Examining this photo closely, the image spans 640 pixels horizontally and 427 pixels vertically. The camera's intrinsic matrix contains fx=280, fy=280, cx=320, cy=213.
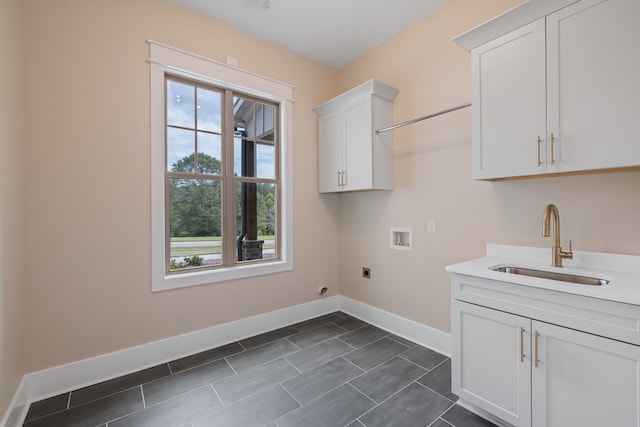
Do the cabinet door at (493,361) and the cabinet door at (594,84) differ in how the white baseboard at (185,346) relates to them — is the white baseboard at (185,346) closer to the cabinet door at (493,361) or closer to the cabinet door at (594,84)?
the cabinet door at (493,361)

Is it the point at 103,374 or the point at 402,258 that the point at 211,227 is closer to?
the point at 103,374

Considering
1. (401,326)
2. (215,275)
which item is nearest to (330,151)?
(215,275)

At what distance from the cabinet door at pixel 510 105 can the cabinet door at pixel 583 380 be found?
3.11 feet

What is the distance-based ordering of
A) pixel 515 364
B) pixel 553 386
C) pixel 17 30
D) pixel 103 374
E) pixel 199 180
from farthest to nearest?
pixel 199 180, pixel 103 374, pixel 17 30, pixel 515 364, pixel 553 386

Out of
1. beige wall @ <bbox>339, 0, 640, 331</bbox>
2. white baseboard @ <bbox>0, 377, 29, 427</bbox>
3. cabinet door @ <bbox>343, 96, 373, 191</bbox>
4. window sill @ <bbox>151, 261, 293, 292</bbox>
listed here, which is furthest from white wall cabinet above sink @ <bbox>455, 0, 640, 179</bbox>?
white baseboard @ <bbox>0, 377, 29, 427</bbox>

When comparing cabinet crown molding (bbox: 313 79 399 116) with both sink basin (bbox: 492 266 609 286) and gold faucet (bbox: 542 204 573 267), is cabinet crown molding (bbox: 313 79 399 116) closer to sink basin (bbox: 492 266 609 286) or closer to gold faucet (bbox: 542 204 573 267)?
gold faucet (bbox: 542 204 573 267)

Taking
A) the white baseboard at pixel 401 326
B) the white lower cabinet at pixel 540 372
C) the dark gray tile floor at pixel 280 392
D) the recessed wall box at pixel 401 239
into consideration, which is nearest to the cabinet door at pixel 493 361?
the white lower cabinet at pixel 540 372

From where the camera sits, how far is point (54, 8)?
1996 millimetres

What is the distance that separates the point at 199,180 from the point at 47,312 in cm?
146

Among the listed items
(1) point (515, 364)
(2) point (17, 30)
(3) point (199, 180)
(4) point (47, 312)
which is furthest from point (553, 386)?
(2) point (17, 30)

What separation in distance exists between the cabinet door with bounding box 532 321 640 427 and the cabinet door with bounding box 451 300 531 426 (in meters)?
0.06

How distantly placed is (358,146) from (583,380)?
2.31m

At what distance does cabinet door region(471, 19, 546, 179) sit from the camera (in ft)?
5.51

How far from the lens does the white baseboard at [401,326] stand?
2.51m
